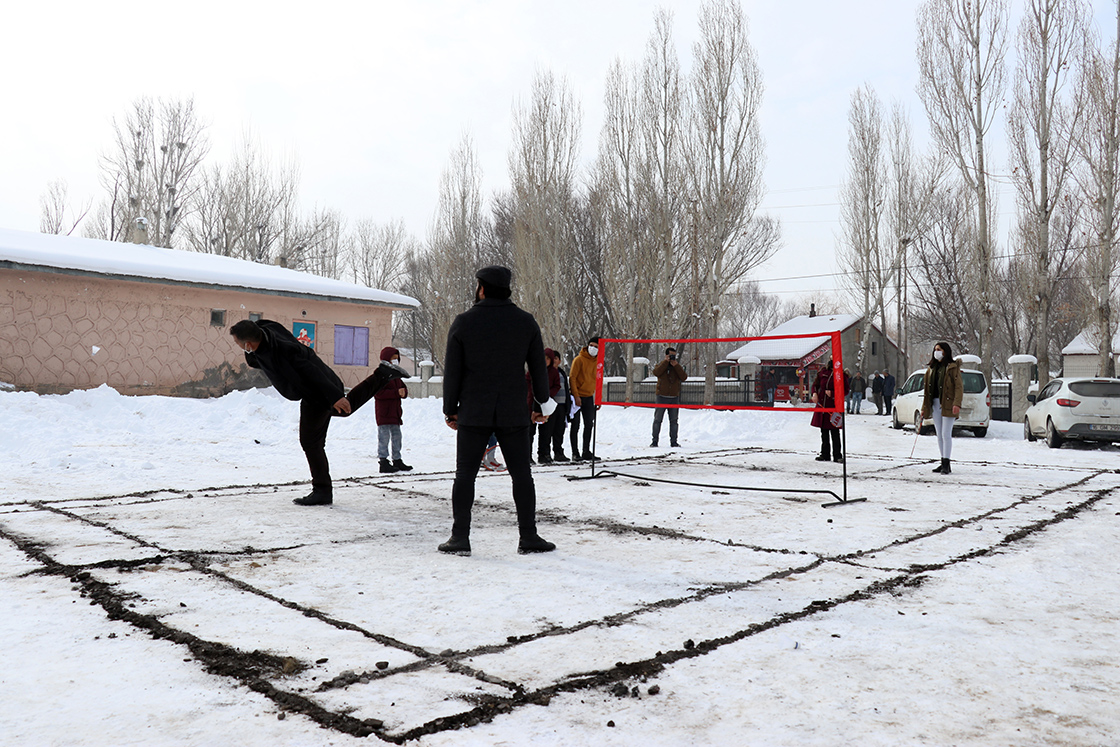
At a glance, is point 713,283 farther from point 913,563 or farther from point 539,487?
point 913,563

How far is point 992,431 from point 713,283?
380 inches

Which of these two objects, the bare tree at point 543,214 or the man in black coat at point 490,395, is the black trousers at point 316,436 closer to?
the man in black coat at point 490,395

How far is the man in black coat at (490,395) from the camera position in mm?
4992

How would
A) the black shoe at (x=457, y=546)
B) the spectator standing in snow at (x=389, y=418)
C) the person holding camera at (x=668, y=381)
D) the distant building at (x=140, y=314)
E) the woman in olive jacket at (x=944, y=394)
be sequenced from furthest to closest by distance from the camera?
1. the distant building at (x=140, y=314)
2. the person holding camera at (x=668, y=381)
3. the woman in olive jacket at (x=944, y=394)
4. the spectator standing in snow at (x=389, y=418)
5. the black shoe at (x=457, y=546)

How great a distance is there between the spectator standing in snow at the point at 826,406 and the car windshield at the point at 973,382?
8127 millimetres

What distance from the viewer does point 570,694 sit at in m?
2.71

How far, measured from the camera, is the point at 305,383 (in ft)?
22.7

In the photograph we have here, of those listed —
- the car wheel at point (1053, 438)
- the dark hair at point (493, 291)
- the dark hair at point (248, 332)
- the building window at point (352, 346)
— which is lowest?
the car wheel at point (1053, 438)

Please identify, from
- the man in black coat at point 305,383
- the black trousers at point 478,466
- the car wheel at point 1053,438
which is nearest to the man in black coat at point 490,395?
the black trousers at point 478,466

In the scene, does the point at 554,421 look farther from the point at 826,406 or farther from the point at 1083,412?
the point at 1083,412

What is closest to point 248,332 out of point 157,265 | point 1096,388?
point 157,265

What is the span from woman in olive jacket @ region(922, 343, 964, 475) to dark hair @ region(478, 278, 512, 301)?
694 centimetres

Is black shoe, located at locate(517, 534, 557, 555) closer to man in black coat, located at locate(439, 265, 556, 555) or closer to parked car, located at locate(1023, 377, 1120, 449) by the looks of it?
man in black coat, located at locate(439, 265, 556, 555)

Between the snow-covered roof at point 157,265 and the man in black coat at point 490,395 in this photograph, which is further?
the snow-covered roof at point 157,265
